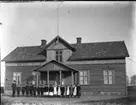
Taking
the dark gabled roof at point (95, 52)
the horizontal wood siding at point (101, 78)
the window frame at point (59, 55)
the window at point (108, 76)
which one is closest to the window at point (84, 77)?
the horizontal wood siding at point (101, 78)

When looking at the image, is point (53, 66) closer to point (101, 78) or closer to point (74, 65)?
point (74, 65)

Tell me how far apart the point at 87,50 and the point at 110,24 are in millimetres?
6203

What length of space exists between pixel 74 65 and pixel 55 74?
1481 millimetres

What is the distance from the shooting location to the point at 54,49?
45.6 feet

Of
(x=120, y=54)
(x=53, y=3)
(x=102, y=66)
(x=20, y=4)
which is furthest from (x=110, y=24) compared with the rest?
(x=102, y=66)

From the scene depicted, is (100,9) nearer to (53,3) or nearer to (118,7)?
(118,7)

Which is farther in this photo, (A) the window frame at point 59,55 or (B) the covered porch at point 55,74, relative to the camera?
(A) the window frame at point 59,55

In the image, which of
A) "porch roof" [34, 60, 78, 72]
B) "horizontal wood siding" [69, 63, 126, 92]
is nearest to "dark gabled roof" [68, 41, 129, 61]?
"horizontal wood siding" [69, 63, 126, 92]

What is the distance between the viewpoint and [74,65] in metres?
13.1

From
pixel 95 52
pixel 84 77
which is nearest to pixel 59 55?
pixel 84 77

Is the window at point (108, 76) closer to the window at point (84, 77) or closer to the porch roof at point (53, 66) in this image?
the window at point (84, 77)

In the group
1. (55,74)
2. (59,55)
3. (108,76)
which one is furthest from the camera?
(59,55)

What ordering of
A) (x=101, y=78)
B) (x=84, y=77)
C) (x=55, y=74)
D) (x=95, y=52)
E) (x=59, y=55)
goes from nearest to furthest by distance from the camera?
(x=101, y=78), (x=95, y=52), (x=84, y=77), (x=55, y=74), (x=59, y=55)

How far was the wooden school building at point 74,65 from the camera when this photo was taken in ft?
38.6
